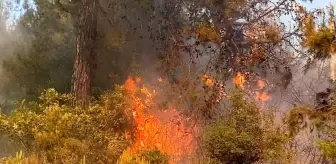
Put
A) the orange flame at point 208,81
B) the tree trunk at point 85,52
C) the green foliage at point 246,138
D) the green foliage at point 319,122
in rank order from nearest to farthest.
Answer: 1. the green foliage at point 319,122
2. the green foliage at point 246,138
3. the tree trunk at point 85,52
4. the orange flame at point 208,81

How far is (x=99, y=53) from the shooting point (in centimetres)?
1341

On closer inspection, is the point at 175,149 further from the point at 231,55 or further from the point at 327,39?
the point at 327,39

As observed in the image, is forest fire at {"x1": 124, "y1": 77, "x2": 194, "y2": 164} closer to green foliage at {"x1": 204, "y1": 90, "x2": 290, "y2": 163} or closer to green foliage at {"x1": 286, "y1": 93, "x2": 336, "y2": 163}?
green foliage at {"x1": 204, "y1": 90, "x2": 290, "y2": 163}

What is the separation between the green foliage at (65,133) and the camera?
26.8 feet

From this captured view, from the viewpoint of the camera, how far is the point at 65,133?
849cm

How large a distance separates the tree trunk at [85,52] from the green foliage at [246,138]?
385 centimetres

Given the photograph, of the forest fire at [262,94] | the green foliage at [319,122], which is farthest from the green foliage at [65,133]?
the forest fire at [262,94]

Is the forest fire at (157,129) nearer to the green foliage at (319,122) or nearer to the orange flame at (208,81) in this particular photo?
the orange flame at (208,81)

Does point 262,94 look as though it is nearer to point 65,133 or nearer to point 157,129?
point 157,129

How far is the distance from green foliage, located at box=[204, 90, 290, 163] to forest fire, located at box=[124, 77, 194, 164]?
2.58 meters

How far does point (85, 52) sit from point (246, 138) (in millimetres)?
4845

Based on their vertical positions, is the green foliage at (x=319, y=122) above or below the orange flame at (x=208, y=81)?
below

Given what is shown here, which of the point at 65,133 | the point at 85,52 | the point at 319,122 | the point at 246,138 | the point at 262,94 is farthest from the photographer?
the point at 262,94

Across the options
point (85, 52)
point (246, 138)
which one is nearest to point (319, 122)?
point (246, 138)
